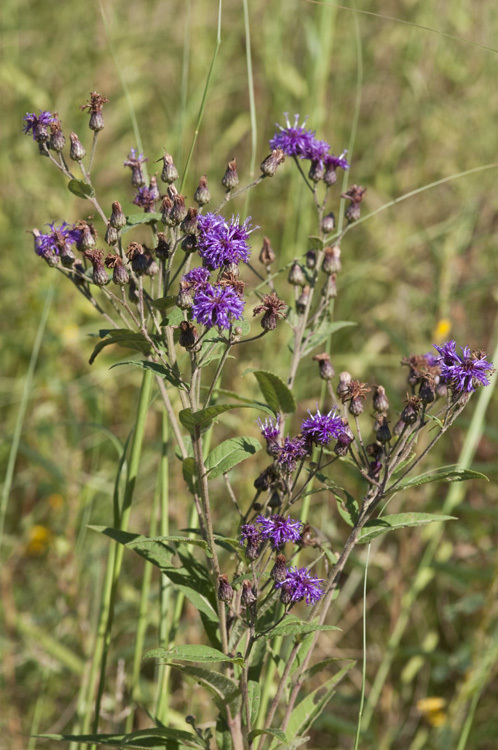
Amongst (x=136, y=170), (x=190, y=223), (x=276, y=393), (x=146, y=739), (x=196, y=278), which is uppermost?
(x=136, y=170)

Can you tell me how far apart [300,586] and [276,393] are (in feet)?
1.11

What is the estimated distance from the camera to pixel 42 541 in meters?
3.05

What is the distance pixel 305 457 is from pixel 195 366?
10.2 inches

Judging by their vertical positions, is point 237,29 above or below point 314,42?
above

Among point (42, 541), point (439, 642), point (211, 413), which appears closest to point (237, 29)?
point (42, 541)

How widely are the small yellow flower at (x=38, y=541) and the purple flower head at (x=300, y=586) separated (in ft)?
5.98

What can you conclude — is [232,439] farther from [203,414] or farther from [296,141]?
[296,141]

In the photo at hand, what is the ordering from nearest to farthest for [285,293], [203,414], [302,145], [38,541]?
[203,414], [302,145], [38,541], [285,293]

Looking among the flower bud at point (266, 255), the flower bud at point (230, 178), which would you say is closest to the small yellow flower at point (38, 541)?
the flower bud at point (266, 255)

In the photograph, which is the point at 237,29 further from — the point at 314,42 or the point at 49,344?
the point at 49,344

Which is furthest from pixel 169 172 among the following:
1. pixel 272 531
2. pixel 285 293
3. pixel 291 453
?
pixel 285 293

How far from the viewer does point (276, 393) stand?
1448mm

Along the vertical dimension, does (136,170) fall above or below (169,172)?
above

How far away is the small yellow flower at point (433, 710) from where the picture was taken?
2658mm
